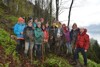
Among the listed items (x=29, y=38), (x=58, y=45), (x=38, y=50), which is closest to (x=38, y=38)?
(x=38, y=50)

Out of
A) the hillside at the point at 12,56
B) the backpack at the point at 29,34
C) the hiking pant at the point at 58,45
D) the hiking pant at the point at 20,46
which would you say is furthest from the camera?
the hiking pant at the point at 58,45

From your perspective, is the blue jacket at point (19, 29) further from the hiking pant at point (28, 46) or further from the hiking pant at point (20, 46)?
the hiking pant at point (28, 46)

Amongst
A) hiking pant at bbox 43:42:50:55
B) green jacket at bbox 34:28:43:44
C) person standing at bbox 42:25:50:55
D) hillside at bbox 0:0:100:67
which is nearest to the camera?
hillside at bbox 0:0:100:67

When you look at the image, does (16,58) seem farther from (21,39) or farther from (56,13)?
(56,13)

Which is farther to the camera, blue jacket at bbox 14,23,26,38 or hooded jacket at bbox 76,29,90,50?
hooded jacket at bbox 76,29,90,50

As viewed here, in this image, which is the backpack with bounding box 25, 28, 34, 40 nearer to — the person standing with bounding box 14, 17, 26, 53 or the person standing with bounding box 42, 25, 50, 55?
the person standing with bounding box 14, 17, 26, 53

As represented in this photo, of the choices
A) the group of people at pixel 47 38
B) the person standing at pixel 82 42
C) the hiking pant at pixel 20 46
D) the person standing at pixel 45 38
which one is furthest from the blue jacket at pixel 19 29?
the person standing at pixel 82 42

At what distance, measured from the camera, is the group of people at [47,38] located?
1708 cm

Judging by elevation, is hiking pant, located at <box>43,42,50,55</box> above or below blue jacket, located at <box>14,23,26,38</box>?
below

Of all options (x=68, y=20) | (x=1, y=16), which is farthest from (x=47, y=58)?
(x=1, y=16)

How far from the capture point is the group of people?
1708 centimetres

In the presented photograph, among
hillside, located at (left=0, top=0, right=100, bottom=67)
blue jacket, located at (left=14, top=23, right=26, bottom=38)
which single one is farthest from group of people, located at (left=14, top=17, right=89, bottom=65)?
hillside, located at (left=0, top=0, right=100, bottom=67)

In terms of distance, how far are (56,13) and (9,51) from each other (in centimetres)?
546

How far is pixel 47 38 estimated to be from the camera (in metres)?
18.5
